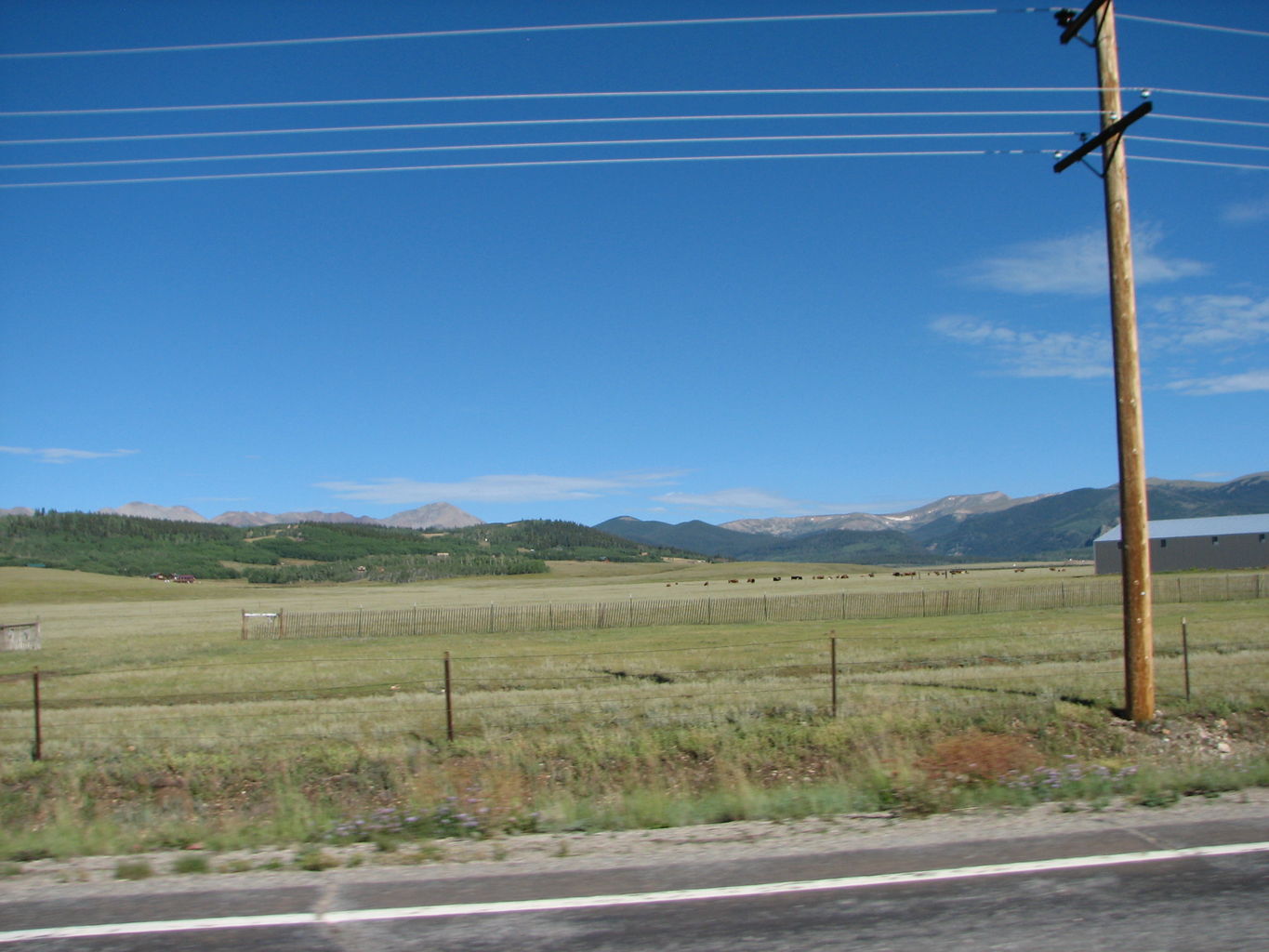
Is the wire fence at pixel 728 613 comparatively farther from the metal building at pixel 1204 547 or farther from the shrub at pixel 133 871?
the shrub at pixel 133 871

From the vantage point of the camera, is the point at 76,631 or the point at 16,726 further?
the point at 76,631

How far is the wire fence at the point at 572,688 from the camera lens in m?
17.9

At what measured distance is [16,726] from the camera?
20.6m

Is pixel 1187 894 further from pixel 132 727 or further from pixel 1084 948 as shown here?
pixel 132 727

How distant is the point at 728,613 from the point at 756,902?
49640 millimetres

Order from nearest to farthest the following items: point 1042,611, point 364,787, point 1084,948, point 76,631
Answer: point 1084,948
point 364,787
point 1042,611
point 76,631

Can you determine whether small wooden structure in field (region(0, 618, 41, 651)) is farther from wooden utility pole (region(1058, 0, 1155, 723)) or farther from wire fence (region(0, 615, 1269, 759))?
wooden utility pole (region(1058, 0, 1155, 723))

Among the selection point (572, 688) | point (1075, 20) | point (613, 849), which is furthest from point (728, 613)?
point (613, 849)

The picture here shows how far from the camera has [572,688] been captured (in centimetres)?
2475

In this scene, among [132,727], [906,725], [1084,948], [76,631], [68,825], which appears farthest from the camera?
[76,631]

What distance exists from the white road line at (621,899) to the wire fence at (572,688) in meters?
9.63

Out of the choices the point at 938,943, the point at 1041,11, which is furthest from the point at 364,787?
the point at 1041,11

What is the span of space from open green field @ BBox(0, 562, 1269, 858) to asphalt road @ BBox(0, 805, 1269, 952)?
1.69 meters

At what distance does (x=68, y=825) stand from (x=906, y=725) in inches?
484
